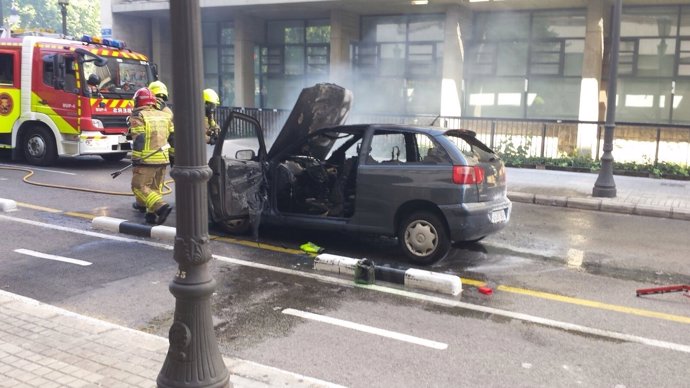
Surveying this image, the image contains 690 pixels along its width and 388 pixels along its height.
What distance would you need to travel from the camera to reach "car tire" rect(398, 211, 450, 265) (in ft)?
22.3

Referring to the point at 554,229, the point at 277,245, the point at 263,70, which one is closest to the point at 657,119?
the point at 554,229

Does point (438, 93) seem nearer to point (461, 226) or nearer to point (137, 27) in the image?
point (137, 27)

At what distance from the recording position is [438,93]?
21984 millimetres

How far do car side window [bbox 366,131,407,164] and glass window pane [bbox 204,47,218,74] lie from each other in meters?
19.8

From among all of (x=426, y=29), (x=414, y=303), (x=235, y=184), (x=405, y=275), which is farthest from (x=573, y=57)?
(x=414, y=303)

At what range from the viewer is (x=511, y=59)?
21312 mm

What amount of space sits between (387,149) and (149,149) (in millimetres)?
3394

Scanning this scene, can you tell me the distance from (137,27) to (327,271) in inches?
869

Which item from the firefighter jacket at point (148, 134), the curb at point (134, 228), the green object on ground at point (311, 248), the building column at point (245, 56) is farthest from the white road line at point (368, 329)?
the building column at point (245, 56)

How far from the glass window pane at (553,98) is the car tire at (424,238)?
608 inches

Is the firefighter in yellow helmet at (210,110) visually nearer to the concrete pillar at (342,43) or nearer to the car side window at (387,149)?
the car side window at (387,149)

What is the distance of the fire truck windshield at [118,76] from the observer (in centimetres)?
1343

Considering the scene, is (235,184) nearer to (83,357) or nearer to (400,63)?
(83,357)

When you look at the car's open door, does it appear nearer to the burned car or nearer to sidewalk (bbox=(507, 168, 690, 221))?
the burned car
